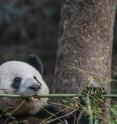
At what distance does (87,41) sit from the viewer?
17.8ft

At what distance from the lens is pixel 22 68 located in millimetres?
5406

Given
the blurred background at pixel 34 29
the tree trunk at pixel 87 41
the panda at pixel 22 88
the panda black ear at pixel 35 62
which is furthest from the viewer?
the blurred background at pixel 34 29

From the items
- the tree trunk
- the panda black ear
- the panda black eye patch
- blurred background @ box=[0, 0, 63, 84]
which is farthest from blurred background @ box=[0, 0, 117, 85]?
the panda black eye patch

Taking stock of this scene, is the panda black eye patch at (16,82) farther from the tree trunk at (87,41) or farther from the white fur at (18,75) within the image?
the tree trunk at (87,41)

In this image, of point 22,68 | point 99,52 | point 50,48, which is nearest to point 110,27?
point 99,52

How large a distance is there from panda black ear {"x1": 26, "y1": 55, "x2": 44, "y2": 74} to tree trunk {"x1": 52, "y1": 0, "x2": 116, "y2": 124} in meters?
0.25

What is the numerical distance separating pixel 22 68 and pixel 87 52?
556 mm

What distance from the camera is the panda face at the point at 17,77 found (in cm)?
528

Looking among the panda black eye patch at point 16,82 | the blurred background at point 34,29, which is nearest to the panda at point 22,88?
the panda black eye patch at point 16,82

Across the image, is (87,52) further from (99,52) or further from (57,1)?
(57,1)

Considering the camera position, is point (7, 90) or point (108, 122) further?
point (7, 90)

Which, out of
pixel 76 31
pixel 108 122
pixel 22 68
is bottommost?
pixel 108 122

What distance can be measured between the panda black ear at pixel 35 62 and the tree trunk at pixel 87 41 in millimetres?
247

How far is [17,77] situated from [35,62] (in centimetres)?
37
